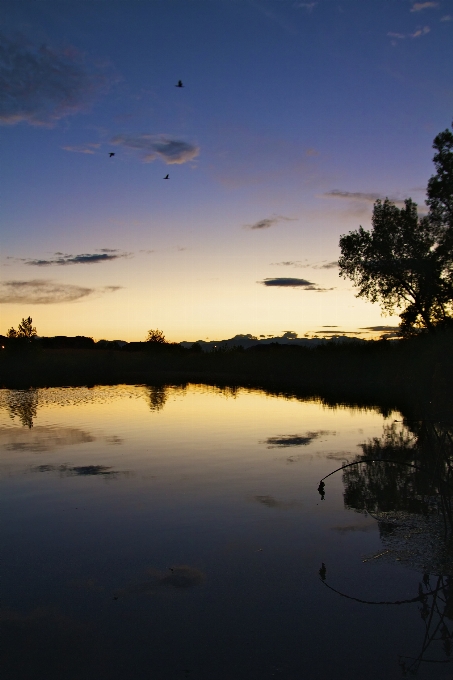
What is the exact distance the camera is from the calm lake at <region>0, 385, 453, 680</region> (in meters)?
5.09

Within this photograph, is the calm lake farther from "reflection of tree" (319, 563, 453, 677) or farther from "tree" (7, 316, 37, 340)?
"tree" (7, 316, 37, 340)

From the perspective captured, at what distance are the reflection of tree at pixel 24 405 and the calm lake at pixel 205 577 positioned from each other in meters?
8.51

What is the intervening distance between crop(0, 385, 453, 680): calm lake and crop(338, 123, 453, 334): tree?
22427 millimetres

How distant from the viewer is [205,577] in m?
6.75

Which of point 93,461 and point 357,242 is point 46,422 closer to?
point 93,461

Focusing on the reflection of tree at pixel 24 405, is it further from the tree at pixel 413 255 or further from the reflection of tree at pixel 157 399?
the tree at pixel 413 255

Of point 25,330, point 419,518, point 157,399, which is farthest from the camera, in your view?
point 25,330

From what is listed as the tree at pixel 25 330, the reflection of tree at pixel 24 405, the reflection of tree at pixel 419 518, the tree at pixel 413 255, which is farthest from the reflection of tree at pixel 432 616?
the tree at pixel 25 330

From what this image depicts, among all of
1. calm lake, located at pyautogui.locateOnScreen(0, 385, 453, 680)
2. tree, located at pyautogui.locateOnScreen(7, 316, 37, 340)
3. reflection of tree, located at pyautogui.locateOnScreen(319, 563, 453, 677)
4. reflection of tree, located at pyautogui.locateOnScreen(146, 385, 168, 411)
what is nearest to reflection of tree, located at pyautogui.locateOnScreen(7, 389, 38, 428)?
reflection of tree, located at pyautogui.locateOnScreen(146, 385, 168, 411)

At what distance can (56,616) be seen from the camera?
581cm

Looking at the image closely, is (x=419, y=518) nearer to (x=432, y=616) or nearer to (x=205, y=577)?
(x=432, y=616)

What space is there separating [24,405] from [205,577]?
23.2m

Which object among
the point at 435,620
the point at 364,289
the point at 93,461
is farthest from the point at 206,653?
the point at 364,289

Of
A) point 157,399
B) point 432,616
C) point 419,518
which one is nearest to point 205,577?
point 432,616
